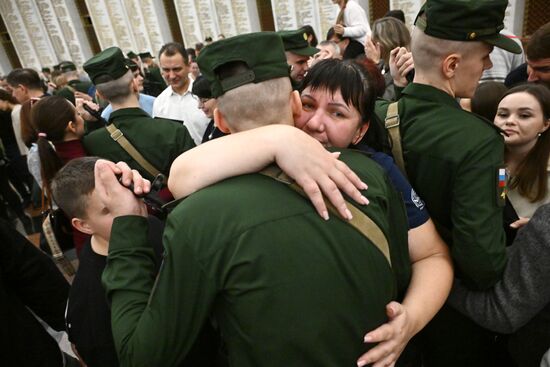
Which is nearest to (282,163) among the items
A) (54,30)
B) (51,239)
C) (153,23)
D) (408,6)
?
(51,239)

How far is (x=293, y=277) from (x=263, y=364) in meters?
0.25

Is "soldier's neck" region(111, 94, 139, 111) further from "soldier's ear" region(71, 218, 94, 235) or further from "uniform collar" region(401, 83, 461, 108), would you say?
"uniform collar" region(401, 83, 461, 108)

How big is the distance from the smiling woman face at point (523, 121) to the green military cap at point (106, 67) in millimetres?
2423

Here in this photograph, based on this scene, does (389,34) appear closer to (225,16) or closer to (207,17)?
(225,16)

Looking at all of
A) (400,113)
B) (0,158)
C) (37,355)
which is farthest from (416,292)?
(0,158)

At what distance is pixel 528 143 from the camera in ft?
6.13

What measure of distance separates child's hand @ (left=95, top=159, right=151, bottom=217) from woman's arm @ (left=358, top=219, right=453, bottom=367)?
75 centimetres

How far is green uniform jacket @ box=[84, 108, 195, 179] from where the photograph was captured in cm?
235

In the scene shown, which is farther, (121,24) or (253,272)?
(121,24)

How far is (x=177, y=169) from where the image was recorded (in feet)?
3.23

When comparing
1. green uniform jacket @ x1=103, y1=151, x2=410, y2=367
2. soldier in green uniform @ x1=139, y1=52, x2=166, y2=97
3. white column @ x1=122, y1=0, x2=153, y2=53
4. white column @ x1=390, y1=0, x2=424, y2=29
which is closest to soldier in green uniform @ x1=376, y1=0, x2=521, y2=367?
green uniform jacket @ x1=103, y1=151, x2=410, y2=367

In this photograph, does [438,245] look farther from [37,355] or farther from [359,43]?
[359,43]

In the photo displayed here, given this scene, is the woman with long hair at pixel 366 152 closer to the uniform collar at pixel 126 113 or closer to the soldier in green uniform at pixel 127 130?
the soldier in green uniform at pixel 127 130

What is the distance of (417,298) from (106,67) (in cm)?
237
